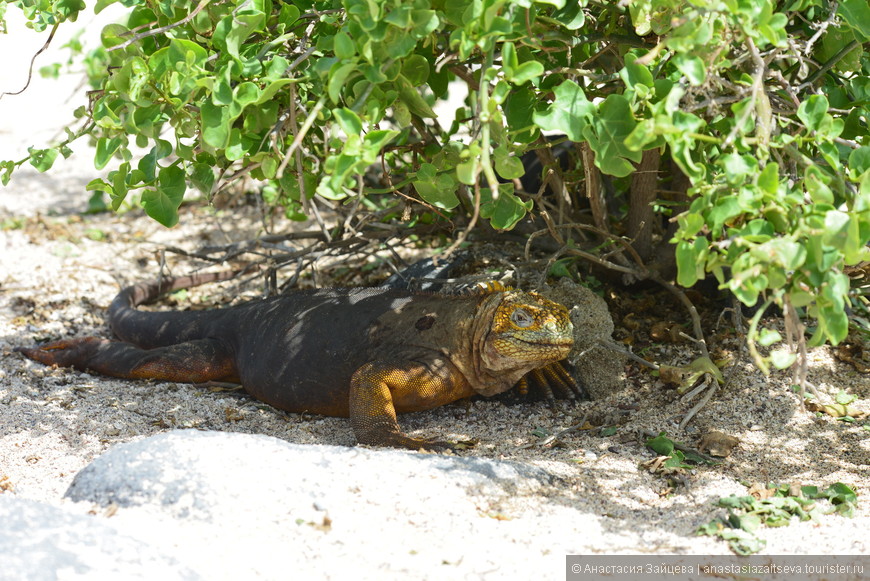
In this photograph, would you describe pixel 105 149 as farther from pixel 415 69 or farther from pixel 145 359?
pixel 145 359

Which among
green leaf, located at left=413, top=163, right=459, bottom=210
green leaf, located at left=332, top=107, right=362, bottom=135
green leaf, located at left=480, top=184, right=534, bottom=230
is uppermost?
green leaf, located at left=332, top=107, right=362, bottom=135

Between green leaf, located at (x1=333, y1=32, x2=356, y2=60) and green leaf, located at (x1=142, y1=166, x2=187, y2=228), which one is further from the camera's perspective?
green leaf, located at (x1=142, y1=166, x2=187, y2=228)

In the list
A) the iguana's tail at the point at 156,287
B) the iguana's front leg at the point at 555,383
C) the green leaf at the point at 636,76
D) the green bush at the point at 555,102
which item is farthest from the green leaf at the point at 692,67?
the iguana's tail at the point at 156,287

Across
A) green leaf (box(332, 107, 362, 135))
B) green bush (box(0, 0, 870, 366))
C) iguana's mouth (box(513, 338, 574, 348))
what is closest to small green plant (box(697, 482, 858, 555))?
green bush (box(0, 0, 870, 366))

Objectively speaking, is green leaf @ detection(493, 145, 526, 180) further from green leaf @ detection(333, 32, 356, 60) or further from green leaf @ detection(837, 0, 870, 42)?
green leaf @ detection(837, 0, 870, 42)

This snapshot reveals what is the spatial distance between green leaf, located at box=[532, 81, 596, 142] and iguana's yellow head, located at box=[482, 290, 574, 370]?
1.30 metres

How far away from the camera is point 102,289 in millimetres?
6242

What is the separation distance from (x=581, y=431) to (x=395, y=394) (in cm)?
89

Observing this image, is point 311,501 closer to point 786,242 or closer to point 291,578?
point 291,578

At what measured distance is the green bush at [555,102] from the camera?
242 centimetres

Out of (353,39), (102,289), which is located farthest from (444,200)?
(102,289)

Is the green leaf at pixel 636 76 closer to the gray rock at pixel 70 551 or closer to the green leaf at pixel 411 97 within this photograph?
Answer: the green leaf at pixel 411 97

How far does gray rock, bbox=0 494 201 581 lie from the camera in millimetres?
2191

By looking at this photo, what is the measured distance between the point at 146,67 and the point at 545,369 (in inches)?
96.5
